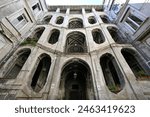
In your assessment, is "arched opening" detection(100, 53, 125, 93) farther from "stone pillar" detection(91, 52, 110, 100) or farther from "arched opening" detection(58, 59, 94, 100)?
"arched opening" detection(58, 59, 94, 100)

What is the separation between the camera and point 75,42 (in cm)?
1883

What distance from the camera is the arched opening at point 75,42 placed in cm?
1689

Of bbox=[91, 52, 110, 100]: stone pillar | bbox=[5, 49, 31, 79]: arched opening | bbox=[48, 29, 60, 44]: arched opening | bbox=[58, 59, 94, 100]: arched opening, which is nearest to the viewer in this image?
bbox=[91, 52, 110, 100]: stone pillar

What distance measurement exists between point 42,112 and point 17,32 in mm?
10672

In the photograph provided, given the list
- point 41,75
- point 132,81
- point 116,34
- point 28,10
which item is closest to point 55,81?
point 41,75

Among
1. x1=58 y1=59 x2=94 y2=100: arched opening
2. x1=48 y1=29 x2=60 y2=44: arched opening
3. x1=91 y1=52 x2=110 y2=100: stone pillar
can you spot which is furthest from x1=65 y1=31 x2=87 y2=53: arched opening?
x1=91 y1=52 x2=110 y2=100: stone pillar

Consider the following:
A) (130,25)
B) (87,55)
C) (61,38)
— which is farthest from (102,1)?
(87,55)

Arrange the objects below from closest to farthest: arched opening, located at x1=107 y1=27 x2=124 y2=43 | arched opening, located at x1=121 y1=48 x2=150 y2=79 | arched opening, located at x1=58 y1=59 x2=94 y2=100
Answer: arched opening, located at x1=121 y1=48 x2=150 y2=79
arched opening, located at x1=58 y1=59 x2=94 y2=100
arched opening, located at x1=107 y1=27 x2=124 y2=43

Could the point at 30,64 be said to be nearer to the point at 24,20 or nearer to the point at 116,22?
the point at 24,20

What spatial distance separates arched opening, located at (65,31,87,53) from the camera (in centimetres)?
1689

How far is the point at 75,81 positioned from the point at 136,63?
294 inches

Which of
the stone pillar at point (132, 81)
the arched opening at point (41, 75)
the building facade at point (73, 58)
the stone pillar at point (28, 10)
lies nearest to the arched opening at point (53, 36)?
the building facade at point (73, 58)

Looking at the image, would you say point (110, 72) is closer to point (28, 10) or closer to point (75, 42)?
point (75, 42)

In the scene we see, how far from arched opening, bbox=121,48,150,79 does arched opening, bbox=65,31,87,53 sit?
570cm
